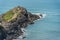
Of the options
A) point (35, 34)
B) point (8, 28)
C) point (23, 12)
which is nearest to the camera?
point (8, 28)

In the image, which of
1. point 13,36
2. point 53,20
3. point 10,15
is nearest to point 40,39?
point 13,36

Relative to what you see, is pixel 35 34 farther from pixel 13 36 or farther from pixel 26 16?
pixel 26 16

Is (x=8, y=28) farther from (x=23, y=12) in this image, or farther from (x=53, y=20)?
(x=53, y=20)

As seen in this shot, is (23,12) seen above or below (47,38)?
above

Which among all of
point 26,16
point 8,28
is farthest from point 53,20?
point 8,28

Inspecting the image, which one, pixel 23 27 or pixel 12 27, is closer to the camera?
pixel 12 27

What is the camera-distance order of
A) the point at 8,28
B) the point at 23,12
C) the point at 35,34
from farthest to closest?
the point at 23,12
the point at 35,34
the point at 8,28
